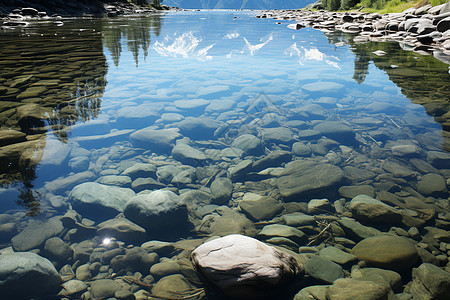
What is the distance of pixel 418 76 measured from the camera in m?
7.98

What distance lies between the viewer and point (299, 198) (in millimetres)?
3209

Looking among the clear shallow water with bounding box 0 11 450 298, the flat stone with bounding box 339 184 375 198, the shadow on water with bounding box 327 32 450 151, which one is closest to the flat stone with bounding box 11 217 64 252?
the clear shallow water with bounding box 0 11 450 298

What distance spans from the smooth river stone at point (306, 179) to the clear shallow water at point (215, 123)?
0.22ft

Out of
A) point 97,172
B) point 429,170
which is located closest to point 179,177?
point 97,172

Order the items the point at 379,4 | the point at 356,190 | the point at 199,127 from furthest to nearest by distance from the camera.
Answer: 1. the point at 379,4
2. the point at 199,127
3. the point at 356,190

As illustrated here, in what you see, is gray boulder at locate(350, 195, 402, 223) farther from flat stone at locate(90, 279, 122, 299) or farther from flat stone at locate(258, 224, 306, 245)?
flat stone at locate(90, 279, 122, 299)

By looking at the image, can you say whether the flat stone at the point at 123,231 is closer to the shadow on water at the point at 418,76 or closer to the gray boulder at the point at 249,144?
the gray boulder at the point at 249,144

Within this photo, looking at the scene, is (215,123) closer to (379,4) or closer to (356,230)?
(356,230)

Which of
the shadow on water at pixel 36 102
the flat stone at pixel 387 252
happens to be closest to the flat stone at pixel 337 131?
the flat stone at pixel 387 252

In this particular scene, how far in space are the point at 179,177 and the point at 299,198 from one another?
159 cm

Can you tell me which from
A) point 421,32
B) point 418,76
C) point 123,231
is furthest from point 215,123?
point 421,32

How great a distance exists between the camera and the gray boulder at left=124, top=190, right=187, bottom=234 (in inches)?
107

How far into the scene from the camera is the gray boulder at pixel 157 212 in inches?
107

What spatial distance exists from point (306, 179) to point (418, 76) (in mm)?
7133
